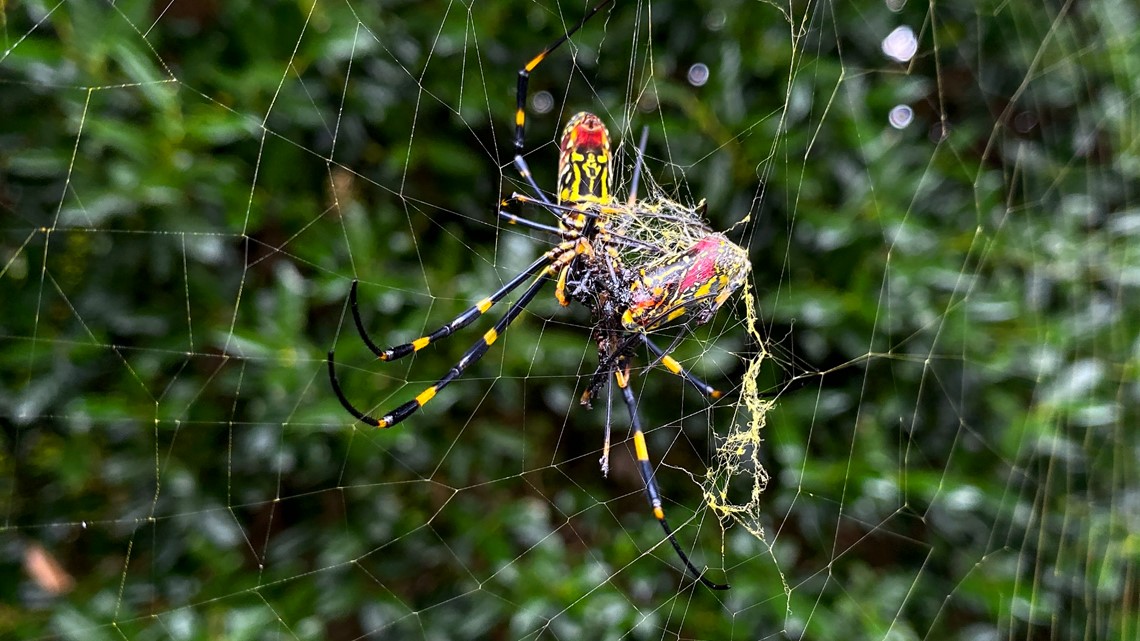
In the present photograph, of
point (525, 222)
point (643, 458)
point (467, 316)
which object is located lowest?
point (643, 458)

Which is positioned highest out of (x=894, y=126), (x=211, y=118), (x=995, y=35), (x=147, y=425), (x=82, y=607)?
(x=995, y=35)

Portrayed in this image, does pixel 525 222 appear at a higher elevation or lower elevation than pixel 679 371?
higher

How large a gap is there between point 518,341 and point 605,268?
9.1 inches

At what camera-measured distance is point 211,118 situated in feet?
2.21

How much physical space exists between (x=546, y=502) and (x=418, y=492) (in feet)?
0.64

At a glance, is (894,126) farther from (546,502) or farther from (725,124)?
(546,502)

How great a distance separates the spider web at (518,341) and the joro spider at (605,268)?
2.6 inches

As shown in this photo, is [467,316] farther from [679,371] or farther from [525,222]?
[679,371]

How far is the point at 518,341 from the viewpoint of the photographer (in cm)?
81

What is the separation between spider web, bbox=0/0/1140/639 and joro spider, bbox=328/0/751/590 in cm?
7

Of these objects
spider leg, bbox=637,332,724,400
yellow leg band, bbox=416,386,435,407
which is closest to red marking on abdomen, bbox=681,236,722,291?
spider leg, bbox=637,332,724,400

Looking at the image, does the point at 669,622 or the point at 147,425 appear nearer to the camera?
the point at 147,425

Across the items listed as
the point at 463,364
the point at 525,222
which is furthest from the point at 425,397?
the point at 525,222

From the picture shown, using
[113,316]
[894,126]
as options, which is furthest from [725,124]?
[113,316]
